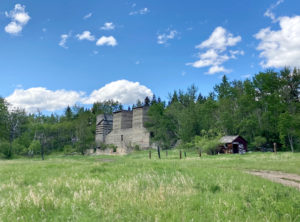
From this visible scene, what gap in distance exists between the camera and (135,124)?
238 ft

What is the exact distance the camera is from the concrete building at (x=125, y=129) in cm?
7019

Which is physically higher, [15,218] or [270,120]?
[270,120]

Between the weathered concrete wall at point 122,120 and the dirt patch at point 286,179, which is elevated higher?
the weathered concrete wall at point 122,120

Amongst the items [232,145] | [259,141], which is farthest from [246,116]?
[232,145]

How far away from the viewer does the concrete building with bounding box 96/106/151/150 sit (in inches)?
2763

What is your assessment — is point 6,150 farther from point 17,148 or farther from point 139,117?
point 139,117

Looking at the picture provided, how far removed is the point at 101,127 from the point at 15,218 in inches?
3092

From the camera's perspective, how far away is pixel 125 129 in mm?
74312

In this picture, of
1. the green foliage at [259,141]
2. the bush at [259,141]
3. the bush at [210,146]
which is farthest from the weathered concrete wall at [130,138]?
the green foliage at [259,141]

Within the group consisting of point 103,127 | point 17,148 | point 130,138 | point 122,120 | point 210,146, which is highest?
point 122,120

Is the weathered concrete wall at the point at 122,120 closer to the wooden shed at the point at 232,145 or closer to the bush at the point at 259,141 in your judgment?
the wooden shed at the point at 232,145

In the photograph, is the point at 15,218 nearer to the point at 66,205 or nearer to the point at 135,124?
the point at 66,205

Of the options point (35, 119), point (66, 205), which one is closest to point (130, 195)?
point (66, 205)

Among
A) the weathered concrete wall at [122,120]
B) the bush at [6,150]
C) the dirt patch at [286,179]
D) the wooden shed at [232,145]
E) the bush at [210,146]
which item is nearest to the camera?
the dirt patch at [286,179]
